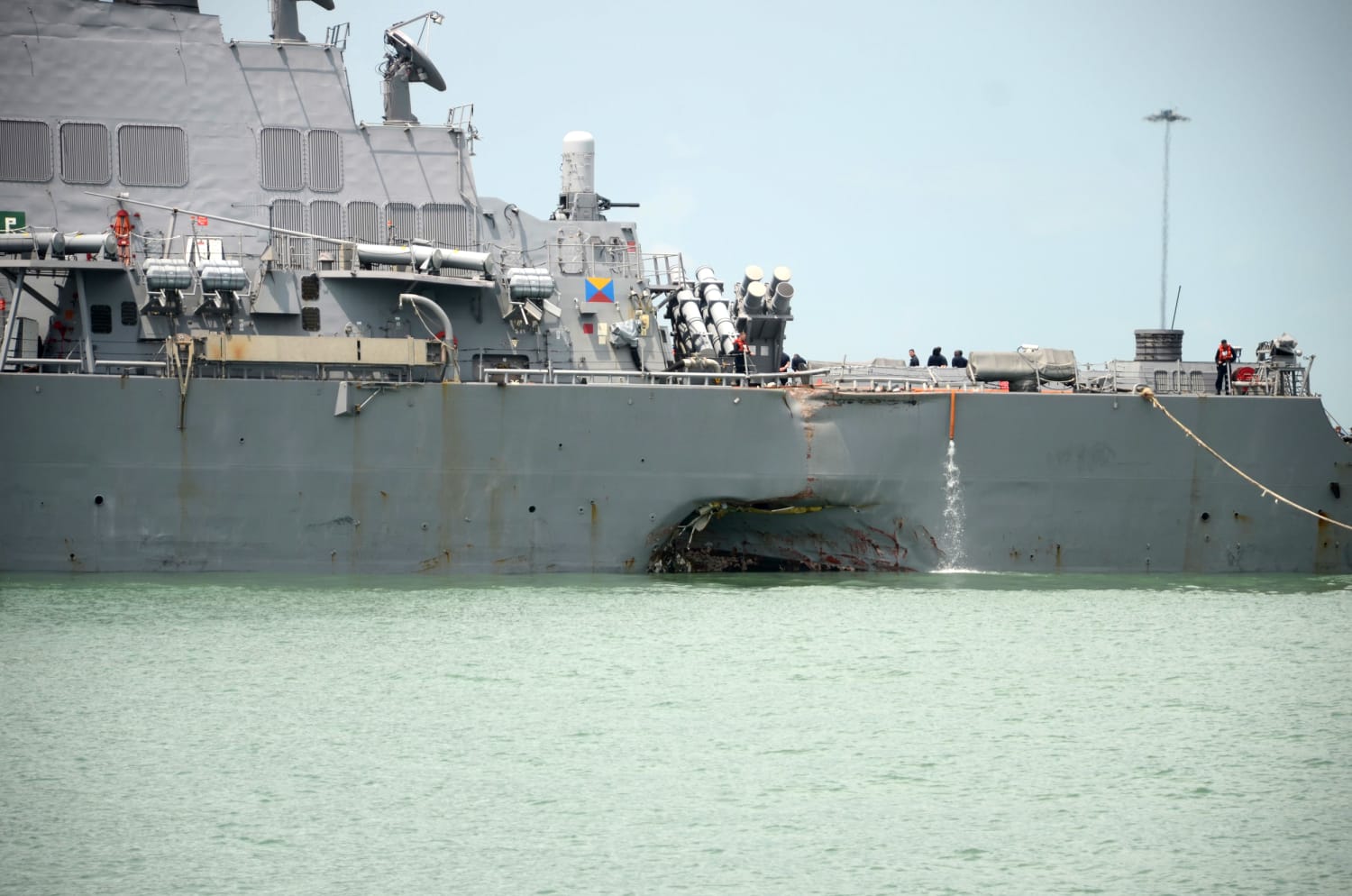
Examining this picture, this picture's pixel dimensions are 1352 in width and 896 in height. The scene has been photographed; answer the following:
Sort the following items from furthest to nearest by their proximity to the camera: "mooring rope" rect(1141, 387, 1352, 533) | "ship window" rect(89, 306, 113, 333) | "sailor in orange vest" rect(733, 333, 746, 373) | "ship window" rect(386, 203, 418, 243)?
"sailor in orange vest" rect(733, 333, 746, 373) → "ship window" rect(386, 203, 418, 243) → "mooring rope" rect(1141, 387, 1352, 533) → "ship window" rect(89, 306, 113, 333)

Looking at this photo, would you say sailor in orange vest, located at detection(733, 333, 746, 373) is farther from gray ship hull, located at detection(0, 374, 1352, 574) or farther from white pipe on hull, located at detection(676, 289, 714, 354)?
gray ship hull, located at detection(0, 374, 1352, 574)

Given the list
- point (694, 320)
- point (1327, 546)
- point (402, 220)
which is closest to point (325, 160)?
point (402, 220)

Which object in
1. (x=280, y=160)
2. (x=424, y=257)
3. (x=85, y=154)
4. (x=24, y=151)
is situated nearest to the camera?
(x=424, y=257)

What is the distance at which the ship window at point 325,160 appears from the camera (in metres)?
21.5

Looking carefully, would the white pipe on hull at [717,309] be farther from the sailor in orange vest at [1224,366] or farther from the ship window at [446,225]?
the sailor in orange vest at [1224,366]

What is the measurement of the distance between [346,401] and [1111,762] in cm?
1151

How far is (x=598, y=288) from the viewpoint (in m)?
22.0

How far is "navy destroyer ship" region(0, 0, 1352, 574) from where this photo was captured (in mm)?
19562

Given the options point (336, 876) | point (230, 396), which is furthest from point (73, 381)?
point (336, 876)

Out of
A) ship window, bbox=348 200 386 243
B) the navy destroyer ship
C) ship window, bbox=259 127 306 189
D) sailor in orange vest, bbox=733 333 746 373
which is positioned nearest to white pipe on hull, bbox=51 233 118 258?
the navy destroyer ship

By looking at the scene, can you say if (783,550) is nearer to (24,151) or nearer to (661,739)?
(661,739)

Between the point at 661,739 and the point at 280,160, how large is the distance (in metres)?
12.4

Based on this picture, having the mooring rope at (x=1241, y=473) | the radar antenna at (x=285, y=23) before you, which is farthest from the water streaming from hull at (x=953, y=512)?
the radar antenna at (x=285, y=23)

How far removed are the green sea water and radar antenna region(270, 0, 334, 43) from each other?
330 inches
